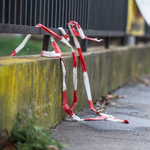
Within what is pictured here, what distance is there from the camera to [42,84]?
10.8 ft

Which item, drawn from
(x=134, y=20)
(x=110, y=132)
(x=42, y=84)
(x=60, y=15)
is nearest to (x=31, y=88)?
(x=42, y=84)

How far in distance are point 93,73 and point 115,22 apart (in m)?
1.99

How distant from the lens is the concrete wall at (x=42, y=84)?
104 inches

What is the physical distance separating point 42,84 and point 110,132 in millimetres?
928

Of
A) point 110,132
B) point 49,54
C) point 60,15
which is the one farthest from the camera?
point 60,15

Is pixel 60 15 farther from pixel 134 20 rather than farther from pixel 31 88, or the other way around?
pixel 134 20

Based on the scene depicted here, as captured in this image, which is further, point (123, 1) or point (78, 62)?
point (123, 1)

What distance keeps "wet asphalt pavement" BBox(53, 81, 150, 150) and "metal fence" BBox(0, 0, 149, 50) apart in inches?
45.0

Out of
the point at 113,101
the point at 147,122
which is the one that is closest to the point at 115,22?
the point at 113,101

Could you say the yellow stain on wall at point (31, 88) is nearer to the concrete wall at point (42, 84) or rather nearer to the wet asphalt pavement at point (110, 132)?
the concrete wall at point (42, 84)

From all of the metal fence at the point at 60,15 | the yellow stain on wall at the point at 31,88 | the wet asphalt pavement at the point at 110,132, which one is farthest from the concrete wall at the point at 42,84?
the metal fence at the point at 60,15

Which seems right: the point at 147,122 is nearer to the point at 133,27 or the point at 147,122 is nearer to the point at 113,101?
the point at 113,101

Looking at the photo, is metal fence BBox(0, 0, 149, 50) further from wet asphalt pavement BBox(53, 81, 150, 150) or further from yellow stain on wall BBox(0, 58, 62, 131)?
wet asphalt pavement BBox(53, 81, 150, 150)

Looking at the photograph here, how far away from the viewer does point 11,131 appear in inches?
104
